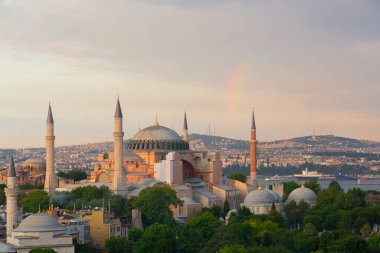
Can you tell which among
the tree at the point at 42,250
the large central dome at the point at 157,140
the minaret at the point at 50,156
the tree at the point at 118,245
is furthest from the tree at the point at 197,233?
the large central dome at the point at 157,140

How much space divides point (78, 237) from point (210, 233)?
22.3 feet

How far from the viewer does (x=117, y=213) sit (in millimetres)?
60969

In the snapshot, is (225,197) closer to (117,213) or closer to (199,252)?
(117,213)

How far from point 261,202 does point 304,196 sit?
467 centimetres

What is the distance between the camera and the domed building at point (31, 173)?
83.5m

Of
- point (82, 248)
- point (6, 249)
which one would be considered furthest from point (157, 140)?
point (6, 249)

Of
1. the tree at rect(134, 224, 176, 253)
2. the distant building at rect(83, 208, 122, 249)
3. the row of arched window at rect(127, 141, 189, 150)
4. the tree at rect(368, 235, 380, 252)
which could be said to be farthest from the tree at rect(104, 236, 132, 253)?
the row of arched window at rect(127, 141, 189, 150)

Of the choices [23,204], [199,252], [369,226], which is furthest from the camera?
[23,204]

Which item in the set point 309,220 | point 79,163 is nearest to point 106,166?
point 309,220

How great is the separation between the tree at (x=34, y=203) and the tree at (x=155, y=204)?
5600mm

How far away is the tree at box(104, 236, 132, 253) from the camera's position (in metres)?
48.9

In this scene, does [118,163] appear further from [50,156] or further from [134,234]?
[134,234]

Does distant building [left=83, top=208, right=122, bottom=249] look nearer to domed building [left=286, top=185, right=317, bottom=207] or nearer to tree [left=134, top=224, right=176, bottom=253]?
tree [left=134, top=224, right=176, bottom=253]

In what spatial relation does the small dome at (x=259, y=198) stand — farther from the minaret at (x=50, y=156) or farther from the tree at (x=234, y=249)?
the tree at (x=234, y=249)
